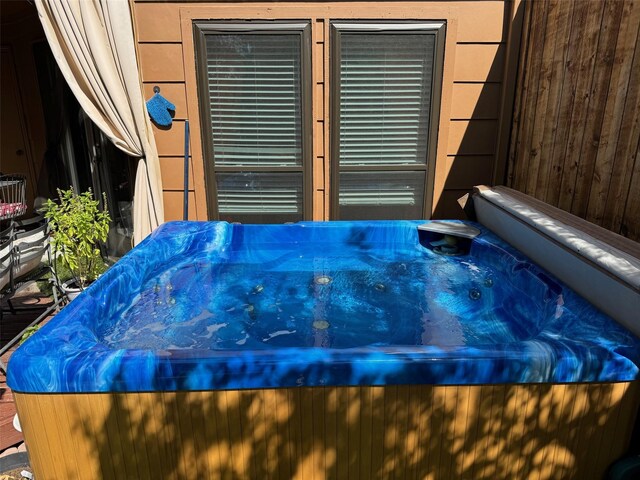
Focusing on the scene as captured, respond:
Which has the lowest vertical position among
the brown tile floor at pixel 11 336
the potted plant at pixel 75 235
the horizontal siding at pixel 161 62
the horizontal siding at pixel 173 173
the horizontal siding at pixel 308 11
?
the brown tile floor at pixel 11 336

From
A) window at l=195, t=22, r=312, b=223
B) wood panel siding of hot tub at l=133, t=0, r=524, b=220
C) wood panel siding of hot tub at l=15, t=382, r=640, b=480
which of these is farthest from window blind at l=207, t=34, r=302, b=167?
wood panel siding of hot tub at l=15, t=382, r=640, b=480

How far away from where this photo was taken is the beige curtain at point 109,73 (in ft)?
10.8

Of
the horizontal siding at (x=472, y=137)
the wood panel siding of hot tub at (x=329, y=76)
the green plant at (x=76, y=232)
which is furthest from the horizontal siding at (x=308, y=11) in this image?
the green plant at (x=76, y=232)

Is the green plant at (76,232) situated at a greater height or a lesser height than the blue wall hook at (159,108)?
lesser

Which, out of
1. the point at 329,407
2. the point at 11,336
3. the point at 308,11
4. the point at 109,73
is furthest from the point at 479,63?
the point at 11,336

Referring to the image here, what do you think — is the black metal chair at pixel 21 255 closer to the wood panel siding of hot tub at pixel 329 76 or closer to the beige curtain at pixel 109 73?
the beige curtain at pixel 109 73

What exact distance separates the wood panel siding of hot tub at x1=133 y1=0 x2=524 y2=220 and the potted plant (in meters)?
0.92

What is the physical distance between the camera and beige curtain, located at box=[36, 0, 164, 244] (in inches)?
130

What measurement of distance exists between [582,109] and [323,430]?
8.00 feet

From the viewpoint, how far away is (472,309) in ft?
9.66

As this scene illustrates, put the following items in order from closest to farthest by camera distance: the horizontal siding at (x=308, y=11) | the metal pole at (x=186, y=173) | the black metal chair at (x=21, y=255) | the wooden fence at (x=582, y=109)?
the wooden fence at (x=582, y=109) → the black metal chair at (x=21, y=255) → the horizontal siding at (x=308, y=11) → the metal pole at (x=186, y=173)

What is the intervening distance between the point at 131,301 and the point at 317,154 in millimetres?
2003

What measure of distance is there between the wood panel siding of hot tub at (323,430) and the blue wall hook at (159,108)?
2.70 metres

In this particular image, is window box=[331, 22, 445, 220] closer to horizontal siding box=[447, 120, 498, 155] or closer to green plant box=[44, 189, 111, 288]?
horizontal siding box=[447, 120, 498, 155]
